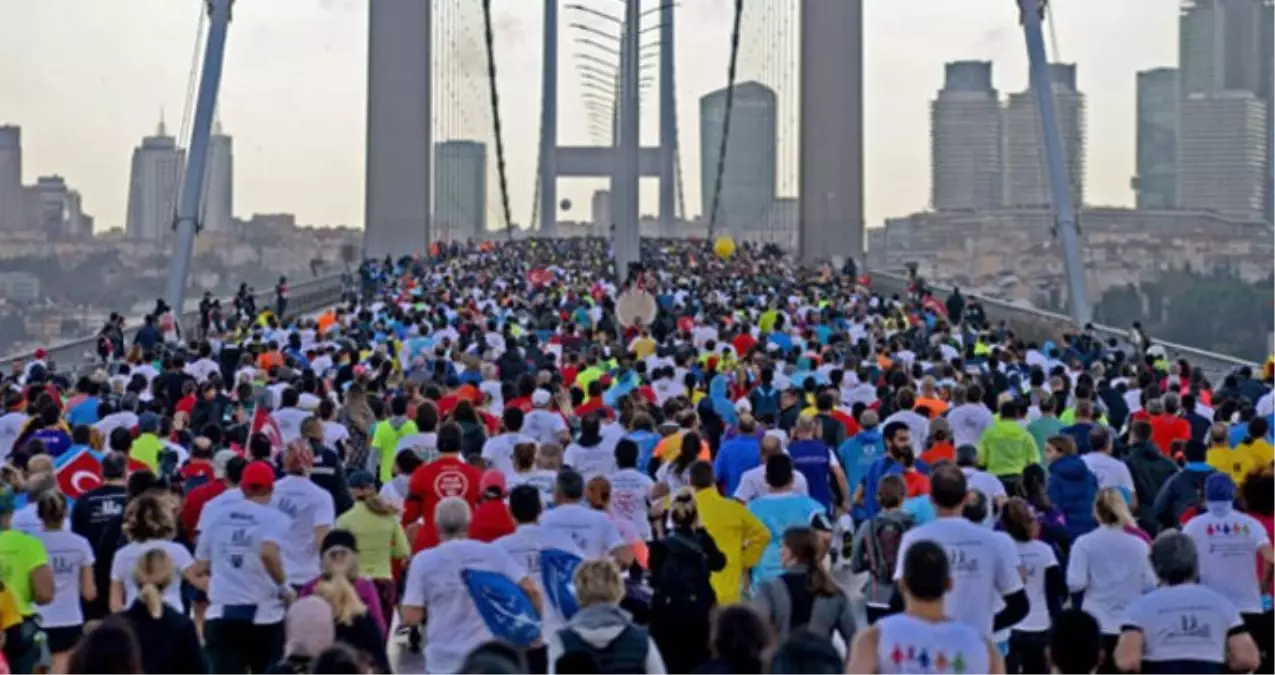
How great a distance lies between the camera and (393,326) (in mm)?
28766

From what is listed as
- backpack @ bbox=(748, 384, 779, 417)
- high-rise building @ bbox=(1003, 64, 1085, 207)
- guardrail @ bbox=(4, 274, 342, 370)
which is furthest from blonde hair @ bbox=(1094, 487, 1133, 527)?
high-rise building @ bbox=(1003, 64, 1085, 207)

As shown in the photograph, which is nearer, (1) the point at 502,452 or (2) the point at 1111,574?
(2) the point at 1111,574

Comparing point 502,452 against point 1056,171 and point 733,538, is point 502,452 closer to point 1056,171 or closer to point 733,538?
point 733,538

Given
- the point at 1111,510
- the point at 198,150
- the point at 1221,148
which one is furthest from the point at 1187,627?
the point at 1221,148

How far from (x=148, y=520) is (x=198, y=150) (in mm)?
24444

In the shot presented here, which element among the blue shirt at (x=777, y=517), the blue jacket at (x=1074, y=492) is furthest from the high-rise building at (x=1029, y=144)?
the blue shirt at (x=777, y=517)

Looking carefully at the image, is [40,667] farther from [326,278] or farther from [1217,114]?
[1217,114]

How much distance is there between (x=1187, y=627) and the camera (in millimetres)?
8008

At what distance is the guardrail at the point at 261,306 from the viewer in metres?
30.2

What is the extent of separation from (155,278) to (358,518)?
180ft

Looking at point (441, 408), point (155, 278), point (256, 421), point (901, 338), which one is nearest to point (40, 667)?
point (256, 421)

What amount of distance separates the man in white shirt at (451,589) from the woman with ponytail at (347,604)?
0.48 metres

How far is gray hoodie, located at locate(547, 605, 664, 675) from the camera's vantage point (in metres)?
7.38

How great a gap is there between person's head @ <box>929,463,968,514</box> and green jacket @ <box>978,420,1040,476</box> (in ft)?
17.9
